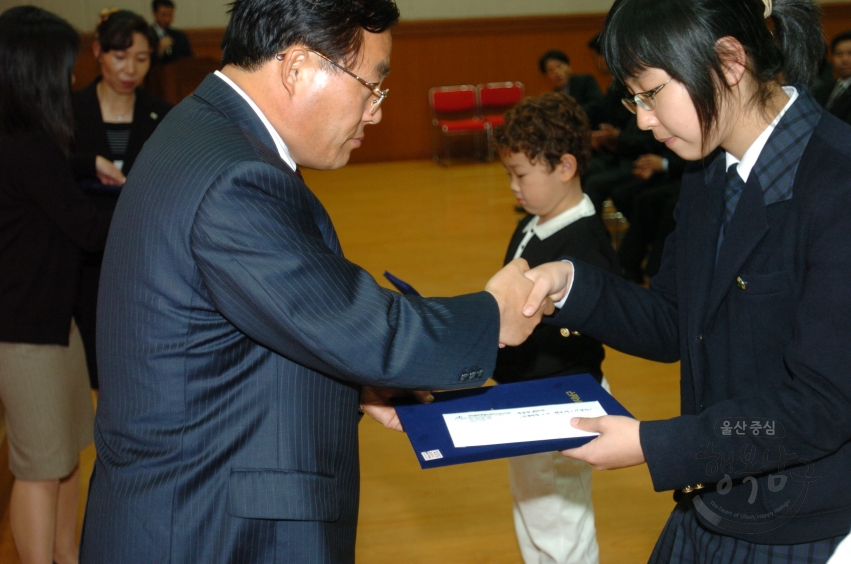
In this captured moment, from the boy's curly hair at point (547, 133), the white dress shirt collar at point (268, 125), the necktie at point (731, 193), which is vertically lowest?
the boy's curly hair at point (547, 133)

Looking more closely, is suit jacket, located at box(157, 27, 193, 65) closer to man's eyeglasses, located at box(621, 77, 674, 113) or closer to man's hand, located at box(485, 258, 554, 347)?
man's hand, located at box(485, 258, 554, 347)

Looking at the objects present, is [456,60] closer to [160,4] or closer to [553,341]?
[160,4]

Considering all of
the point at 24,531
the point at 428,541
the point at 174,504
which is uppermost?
the point at 174,504

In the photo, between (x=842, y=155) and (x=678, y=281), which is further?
(x=678, y=281)

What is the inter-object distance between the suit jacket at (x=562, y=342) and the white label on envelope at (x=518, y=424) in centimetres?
68

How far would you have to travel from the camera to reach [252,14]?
4.16 feet

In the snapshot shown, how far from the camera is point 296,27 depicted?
4.12ft

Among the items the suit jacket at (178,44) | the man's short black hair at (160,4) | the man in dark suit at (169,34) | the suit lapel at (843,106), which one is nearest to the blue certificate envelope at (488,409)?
the suit lapel at (843,106)

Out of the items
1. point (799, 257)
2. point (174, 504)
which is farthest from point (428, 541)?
point (799, 257)

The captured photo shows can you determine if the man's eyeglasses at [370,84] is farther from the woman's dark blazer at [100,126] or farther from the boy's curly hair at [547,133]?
the woman's dark blazer at [100,126]

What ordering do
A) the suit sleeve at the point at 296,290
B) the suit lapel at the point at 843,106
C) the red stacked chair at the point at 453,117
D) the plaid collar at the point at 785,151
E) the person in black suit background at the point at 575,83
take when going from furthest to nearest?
the red stacked chair at the point at 453,117
the person in black suit background at the point at 575,83
the suit lapel at the point at 843,106
the plaid collar at the point at 785,151
the suit sleeve at the point at 296,290

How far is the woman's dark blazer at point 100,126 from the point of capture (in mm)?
3008

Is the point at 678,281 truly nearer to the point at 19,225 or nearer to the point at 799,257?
the point at 799,257

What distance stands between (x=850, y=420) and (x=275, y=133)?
97cm
